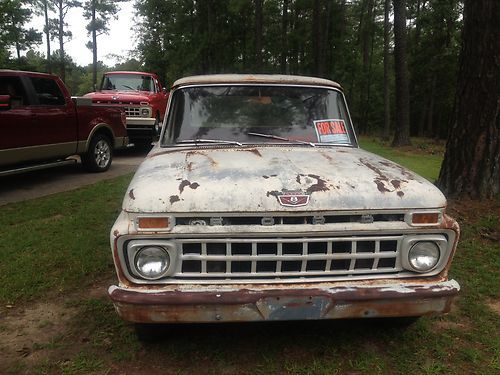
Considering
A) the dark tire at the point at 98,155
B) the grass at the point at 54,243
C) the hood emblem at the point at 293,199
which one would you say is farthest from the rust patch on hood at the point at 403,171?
the dark tire at the point at 98,155

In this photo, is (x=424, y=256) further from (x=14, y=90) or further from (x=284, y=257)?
(x=14, y=90)

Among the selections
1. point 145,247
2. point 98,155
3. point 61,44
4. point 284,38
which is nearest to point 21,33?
point 61,44

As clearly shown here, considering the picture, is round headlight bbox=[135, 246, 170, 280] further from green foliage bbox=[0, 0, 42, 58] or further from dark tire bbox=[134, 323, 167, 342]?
green foliage bbox=[0, 0, 42, 58]

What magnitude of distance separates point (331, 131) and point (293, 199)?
1.54 metres

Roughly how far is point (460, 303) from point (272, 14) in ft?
113

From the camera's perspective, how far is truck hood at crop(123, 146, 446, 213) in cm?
257

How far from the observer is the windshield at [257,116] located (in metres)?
3.84

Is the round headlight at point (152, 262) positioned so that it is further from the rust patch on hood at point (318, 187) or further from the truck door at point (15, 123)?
the truck door at point (15, 123)

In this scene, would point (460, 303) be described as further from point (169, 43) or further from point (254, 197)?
point (169, 43)

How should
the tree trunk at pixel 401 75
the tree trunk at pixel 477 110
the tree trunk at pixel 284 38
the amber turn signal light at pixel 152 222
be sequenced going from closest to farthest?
the amber turn signal light at pixel 152 222 < the tree trunk at pixel 477 110 < the tree trunk at pixel 401 75 < the tree trunk at pixel 284 38

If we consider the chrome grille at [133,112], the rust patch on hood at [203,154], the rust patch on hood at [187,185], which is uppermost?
the chrome grille at [133,112]

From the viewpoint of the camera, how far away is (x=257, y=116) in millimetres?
3955

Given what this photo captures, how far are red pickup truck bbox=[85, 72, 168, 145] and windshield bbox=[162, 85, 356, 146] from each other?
25.6ft

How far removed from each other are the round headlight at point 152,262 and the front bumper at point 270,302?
0.10 meters
